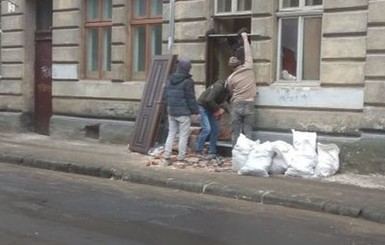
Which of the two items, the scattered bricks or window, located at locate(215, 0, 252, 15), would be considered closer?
the scattered bricks

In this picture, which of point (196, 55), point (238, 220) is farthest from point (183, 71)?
point (238, 220)

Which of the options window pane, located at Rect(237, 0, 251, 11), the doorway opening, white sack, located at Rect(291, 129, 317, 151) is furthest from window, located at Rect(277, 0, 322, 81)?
white sack, located at Rect(291, 129, 317, 151)

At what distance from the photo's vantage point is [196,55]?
46.2 ft

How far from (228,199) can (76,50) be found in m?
8.07

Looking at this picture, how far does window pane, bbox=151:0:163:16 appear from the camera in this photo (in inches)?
602

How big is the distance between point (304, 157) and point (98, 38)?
7.18 m

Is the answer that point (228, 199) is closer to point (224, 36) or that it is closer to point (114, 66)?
point (224, 36)

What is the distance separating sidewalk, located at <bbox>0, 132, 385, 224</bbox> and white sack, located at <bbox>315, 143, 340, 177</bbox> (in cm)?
17

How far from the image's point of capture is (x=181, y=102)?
12562 mm

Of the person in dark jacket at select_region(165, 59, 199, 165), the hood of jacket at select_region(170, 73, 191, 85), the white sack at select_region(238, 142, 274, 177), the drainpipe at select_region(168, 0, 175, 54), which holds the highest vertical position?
the drainpipe at select_region(168, 0, 175, 54)

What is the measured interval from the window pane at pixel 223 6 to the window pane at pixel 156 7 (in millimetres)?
1959

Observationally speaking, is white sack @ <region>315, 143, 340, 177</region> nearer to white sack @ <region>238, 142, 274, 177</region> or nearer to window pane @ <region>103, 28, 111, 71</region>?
white sack @ <region>238, 142, 274, 177</region>

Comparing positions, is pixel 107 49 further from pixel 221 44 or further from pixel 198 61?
pixel 221 44

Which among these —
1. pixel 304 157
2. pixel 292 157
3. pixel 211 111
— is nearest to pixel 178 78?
pixel 211 111
